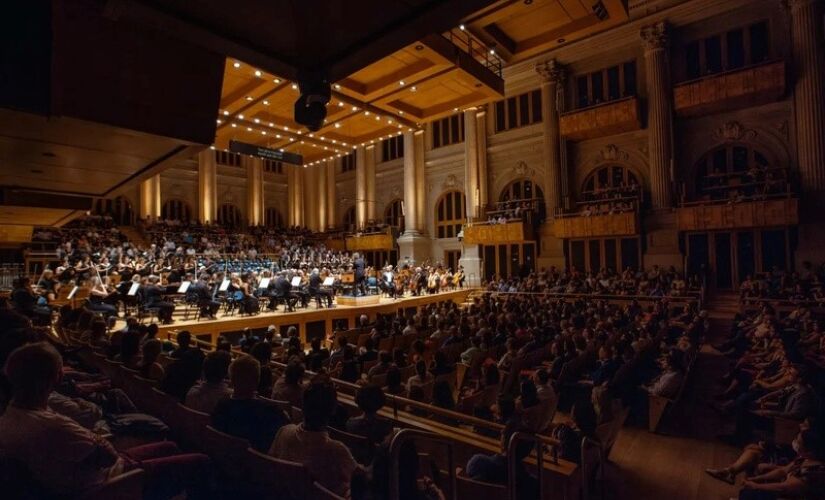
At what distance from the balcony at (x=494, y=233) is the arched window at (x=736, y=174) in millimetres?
6144

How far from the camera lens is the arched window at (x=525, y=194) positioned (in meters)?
18.2

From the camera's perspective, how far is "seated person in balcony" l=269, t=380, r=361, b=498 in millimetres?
2131

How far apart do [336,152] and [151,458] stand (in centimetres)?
Result: 1595

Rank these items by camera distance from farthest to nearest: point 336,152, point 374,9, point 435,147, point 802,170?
point 435,147, point 336,152, point 802,170, point 374,9

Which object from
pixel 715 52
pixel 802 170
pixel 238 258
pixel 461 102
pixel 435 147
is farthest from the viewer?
pixel 435 147

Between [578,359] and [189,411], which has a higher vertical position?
[189,411]

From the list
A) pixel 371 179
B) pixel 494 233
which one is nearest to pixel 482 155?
pixel 494 233

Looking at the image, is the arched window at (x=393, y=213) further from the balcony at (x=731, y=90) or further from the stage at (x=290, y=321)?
the balcony at (x=731, y=90)

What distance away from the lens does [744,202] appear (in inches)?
507

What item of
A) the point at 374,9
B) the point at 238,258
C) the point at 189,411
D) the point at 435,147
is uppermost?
the point at 435,147

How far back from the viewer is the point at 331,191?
87.6ft

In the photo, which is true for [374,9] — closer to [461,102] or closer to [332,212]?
[461,102]

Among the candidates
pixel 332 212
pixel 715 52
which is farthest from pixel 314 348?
pixel 332 212

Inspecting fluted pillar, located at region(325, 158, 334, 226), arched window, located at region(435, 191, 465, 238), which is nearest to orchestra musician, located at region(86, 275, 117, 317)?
arched window, located at region(435, 191, 465, 238)
